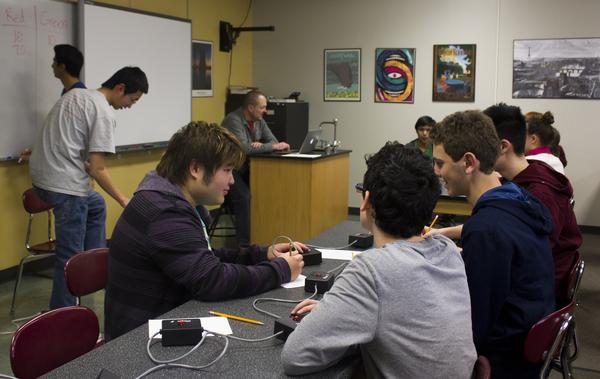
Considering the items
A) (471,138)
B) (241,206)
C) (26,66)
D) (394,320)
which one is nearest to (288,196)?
(241,206)

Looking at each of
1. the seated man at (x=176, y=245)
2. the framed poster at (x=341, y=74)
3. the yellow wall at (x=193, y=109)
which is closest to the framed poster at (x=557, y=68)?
the framed poster at (x=341, y=74)

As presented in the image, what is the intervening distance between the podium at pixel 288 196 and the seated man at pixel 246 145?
0.08 meters

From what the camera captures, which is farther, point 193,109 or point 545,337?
point 193,109

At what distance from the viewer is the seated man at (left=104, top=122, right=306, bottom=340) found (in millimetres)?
1847

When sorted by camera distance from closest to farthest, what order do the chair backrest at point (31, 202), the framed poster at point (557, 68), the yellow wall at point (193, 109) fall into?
1. the chair backrest at point (31, 202)
2. the yellow wall at point (193, 109)
3. the framed poster at point (557, 68)

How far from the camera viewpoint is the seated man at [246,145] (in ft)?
18.1

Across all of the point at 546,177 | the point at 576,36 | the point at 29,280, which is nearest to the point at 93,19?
the point at 29,280

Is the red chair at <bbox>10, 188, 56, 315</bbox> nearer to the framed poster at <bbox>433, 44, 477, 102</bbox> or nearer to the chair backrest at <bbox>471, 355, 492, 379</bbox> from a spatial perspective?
the chair backrest at <bbox>471, 355, 492, 379</bbox>

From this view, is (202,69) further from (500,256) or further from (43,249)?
(500,256)

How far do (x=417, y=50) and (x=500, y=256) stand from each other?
573 cm

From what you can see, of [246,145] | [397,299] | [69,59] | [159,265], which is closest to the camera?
[397,299]

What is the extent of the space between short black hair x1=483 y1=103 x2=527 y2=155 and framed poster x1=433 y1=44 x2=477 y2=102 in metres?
4.70

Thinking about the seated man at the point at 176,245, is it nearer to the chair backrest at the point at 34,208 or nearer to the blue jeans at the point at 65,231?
the blue jeans at the point at 65,231

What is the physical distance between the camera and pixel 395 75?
7.25 metres
